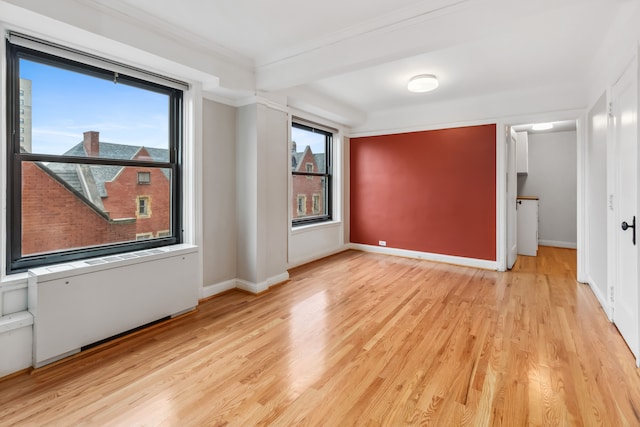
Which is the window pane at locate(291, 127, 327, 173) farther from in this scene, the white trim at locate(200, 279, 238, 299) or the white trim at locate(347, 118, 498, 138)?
the white trim at locate(200, 279, 238, 299)

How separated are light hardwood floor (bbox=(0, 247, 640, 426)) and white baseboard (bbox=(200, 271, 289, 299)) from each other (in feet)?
0.70

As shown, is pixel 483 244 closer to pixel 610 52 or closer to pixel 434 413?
pixel 610 52

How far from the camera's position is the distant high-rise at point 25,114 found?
2.25 m

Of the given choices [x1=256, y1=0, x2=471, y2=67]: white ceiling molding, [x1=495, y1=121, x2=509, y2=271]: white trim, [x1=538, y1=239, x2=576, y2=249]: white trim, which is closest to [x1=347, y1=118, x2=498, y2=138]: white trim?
[x1=495, y1=121, x2=509, y2=271]: white trim

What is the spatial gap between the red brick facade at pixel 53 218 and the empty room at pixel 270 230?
0.01 metres

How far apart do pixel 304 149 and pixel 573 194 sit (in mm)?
5485

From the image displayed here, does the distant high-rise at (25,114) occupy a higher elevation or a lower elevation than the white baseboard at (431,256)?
higher

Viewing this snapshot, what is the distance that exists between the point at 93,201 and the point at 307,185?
3.12 metres

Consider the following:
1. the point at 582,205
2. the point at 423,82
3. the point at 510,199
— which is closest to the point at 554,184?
the point at 510,199

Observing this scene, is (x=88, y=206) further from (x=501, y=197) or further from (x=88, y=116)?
(x=501, y=197)

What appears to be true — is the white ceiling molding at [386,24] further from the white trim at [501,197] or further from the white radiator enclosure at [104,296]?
the white trim at [501,197]

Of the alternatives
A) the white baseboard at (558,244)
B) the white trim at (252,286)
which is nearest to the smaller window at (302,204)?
the white trim at (252,286)

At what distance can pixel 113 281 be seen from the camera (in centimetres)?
246

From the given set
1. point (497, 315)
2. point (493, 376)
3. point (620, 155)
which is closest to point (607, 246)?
point (620, 155)
